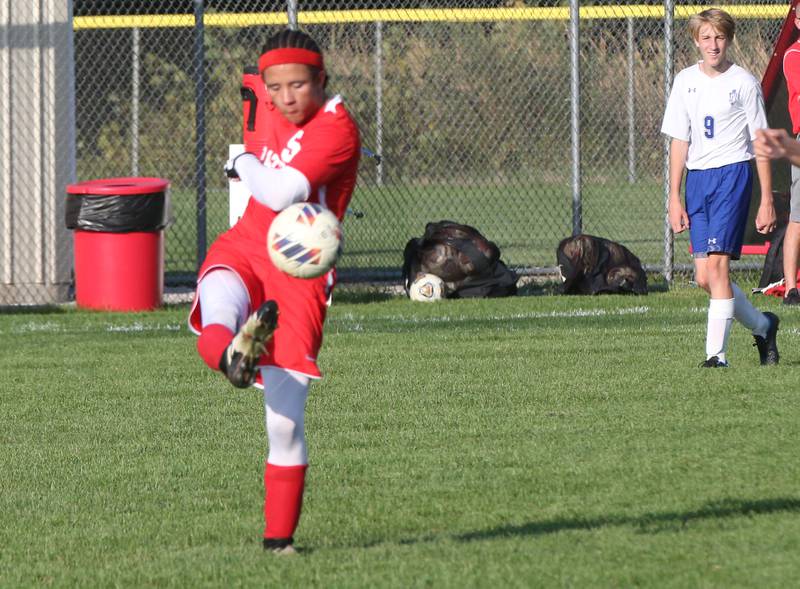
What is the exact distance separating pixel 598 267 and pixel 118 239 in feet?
13.5

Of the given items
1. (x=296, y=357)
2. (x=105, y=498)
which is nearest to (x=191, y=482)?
(x=105, y=498)

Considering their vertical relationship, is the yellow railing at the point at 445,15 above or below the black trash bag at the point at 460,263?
above

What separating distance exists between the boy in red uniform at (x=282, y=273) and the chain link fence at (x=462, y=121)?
1183 centimetres

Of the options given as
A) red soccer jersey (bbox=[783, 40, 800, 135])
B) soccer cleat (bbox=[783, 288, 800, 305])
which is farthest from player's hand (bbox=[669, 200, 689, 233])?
soccer cleat (bbox=[783, 288, 800, 305])

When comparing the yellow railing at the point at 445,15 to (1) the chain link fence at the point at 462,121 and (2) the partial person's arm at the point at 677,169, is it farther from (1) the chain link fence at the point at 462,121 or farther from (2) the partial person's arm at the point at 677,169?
(2) the partial person's arm at the point at 677,169

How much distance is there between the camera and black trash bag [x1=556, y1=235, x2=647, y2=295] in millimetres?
13430

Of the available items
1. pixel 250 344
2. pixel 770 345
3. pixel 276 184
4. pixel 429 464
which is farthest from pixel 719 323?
pixel 250 344

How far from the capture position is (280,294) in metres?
5.01

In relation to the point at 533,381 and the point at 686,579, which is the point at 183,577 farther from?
the point at 533,381

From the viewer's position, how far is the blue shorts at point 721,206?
8.84 metres

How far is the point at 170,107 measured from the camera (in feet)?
83.9

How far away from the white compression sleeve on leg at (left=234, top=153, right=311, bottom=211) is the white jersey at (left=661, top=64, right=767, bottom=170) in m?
4.49

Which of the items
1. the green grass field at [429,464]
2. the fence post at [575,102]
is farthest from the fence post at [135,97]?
the green grass field at [429,464]

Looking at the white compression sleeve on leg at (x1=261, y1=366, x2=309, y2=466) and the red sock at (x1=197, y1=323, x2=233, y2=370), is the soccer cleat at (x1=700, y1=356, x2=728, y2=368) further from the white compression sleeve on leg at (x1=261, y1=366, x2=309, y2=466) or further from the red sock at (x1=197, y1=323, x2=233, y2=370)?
the red sock at (x1=197, y1=323, x2=233, y2=370)
